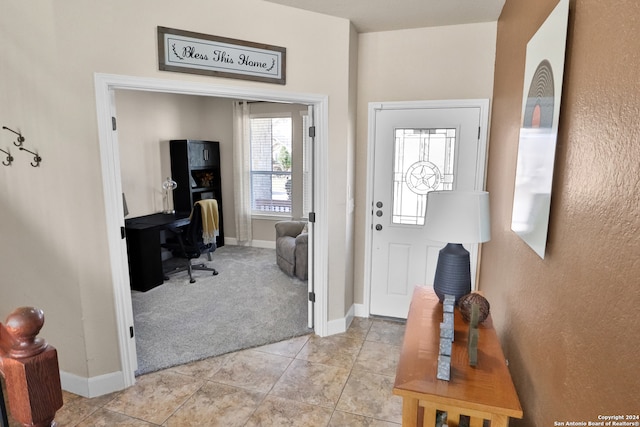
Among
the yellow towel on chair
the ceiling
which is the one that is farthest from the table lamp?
the yellow towel on chair

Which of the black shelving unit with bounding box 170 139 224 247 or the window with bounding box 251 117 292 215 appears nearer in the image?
the black shelving unit with bounding box 170 139 224 247

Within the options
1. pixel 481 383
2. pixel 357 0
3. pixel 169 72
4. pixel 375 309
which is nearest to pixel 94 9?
pixel 169 72

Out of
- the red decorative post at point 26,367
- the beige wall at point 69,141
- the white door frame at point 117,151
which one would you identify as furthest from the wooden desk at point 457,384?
the beige wall at point 69,141

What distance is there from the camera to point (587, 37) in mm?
988

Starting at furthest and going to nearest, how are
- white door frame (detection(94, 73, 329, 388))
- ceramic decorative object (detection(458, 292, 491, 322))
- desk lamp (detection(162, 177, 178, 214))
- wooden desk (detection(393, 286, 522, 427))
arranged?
desk lamp (detection(162, 177, 178, 214)) < white door frame (detection(94, 73, 329, 388)) < ceramic decorative object (detection(458, 292, 491, 322)) < wooden desk (detection(393, 286, 522, 427))

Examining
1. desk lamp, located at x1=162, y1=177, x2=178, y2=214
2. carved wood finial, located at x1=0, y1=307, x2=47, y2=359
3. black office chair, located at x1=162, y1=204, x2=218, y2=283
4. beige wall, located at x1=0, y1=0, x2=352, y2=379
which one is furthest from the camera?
desk lamp, located at x1=162, y1=177, x2=178, y2=214

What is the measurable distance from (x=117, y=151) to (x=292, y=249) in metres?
2.73

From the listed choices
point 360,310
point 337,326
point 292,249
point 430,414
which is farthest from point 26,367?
point 292,249

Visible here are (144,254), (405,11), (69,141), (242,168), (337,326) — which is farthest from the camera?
(242,168)

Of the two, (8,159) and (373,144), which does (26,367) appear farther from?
(373,144)

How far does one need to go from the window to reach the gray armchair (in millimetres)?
906

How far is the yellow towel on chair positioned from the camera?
4634 millimetres

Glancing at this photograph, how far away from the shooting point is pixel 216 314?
3.69 meters

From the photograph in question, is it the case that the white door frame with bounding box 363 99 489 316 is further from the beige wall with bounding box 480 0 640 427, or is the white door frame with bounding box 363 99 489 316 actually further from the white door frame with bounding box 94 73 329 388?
the beige wall with bounding box 480 0 640 427
